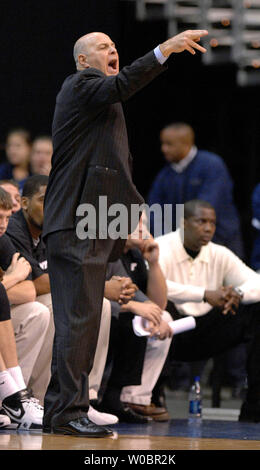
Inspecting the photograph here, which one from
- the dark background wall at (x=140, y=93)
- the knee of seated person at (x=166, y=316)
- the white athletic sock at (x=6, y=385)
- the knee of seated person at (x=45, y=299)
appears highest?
the dark background wall at (x=140, y=93)

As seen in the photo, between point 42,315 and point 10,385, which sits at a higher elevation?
point 42,315

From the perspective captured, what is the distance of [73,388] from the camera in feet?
11.8

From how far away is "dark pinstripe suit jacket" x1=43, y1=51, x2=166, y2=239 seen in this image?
3.68 m

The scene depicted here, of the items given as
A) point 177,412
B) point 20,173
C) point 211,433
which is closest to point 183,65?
point 20,173

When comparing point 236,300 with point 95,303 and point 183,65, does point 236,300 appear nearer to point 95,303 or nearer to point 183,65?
point 95,303

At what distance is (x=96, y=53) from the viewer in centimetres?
379

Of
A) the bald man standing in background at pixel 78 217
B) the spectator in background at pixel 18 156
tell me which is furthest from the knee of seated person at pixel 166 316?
the spectator in background at pixel 18 156

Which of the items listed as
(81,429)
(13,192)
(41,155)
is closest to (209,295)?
(13,192)

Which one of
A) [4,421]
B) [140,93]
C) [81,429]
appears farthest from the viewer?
[140,93]

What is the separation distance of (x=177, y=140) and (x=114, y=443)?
3787mm

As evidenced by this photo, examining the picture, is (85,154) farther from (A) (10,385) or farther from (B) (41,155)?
(B) (41,155)

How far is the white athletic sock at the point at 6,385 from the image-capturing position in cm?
420

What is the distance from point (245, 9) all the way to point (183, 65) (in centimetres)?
75

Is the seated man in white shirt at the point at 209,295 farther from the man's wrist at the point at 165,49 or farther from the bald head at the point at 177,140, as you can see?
the man's wrist at the point at 165,49
